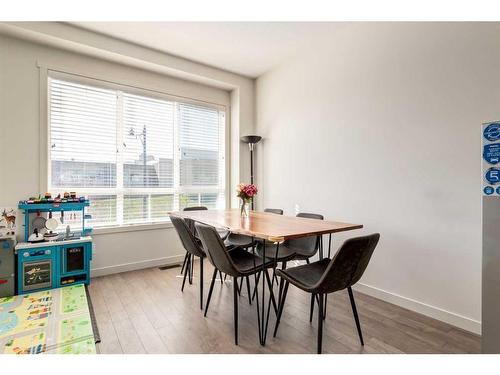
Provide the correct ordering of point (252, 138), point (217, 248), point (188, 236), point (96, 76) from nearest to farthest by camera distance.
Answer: point (217, 248) → point (188, 236) → point (96, 76) → point (252, 138)

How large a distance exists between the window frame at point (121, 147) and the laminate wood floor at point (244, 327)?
113 cm

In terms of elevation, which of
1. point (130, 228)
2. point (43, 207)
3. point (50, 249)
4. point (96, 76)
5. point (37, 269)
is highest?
point (96, 76)

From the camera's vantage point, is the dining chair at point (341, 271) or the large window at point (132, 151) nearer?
A: the dining chair at point (341, 271)

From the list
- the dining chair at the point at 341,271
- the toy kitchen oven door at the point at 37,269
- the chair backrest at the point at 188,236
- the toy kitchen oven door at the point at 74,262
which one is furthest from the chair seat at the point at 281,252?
the toy kitchen oven door at the point at 37,269

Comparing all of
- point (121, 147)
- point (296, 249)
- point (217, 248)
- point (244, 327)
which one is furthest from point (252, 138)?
point (244, 327)

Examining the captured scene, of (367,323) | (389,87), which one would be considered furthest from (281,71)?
(367,323)

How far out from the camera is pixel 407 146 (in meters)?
2.45

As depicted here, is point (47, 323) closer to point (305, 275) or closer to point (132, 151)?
point (305, 275)

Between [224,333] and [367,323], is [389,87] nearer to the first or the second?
[367,323]

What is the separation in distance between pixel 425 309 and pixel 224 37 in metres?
3.63

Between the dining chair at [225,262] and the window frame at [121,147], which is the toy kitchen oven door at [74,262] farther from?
the dining chair at [225,262]

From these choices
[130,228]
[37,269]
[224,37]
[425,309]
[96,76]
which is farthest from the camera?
[130,228]

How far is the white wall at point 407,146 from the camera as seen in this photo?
2.07 metres

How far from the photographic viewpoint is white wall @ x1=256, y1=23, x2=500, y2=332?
2066 mm
